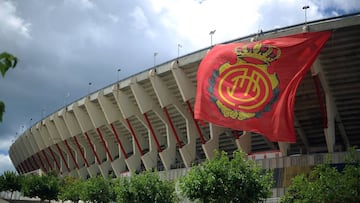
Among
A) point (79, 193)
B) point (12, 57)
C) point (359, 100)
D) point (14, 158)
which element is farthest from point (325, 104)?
point (14, 158)

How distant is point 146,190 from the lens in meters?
30.5

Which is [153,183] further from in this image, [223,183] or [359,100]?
[359,100]

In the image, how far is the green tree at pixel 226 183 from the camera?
23438 millimetres

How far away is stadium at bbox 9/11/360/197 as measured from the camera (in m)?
34.6

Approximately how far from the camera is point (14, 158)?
105250 mm

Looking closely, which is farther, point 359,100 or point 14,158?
point 14,158

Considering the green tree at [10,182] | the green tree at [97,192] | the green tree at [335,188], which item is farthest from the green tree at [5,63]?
the green tree at [10,182]

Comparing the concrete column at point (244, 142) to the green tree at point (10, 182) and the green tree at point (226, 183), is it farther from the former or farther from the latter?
the green tree at point (10, 182)

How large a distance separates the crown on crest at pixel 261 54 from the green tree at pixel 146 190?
1073 cm

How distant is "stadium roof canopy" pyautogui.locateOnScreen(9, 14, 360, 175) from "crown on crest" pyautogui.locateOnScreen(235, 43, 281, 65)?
5.35 ft

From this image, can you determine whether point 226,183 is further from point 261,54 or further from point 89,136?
point 89,136

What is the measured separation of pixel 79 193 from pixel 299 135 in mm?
20864

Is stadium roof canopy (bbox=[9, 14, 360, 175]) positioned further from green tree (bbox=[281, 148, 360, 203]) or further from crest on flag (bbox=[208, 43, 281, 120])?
green tree (bbox=[281, 148, 360, 203])

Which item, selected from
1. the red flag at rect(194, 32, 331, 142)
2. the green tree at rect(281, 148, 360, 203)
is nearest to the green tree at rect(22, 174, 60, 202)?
the red flag at rect(194, 32, 331, 142)
